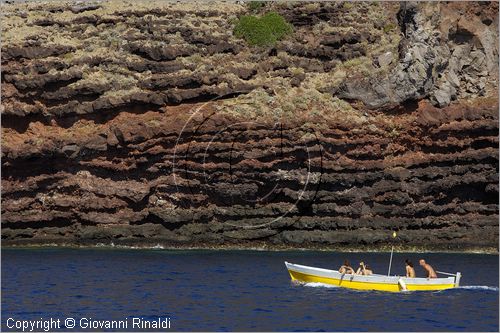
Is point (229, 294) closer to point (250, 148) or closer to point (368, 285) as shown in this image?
point (368, 285)

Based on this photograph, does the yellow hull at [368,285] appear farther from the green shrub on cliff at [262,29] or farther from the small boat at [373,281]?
the green shrub on cliff at [262,29]

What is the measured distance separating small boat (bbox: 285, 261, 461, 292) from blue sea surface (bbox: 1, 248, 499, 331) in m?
0.42

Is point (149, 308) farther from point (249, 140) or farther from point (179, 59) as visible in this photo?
point (179, 59)

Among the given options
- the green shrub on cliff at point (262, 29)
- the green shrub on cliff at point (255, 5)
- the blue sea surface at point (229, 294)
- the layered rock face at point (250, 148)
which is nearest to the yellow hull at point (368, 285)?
the blue sea surface at point (229, 294)

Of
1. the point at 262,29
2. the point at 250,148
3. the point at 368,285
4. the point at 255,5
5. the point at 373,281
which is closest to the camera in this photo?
the point at 373,281

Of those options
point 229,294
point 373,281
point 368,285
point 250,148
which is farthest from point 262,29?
point 229,294

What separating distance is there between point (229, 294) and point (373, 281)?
6.85 metres

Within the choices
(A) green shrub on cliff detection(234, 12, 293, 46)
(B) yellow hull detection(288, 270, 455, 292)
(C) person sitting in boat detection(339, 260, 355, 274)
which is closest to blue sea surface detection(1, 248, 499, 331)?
(B) yellow hull detection(288, 270, 455, 292)

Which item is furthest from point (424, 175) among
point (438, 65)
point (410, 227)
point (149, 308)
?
point (149, 308)

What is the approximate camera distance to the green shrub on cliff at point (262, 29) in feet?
276

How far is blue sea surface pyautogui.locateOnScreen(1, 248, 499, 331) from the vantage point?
43.8 m

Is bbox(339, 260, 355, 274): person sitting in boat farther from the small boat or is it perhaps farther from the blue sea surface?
the blue sea surface

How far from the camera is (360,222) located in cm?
7331

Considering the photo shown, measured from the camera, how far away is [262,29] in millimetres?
84562
